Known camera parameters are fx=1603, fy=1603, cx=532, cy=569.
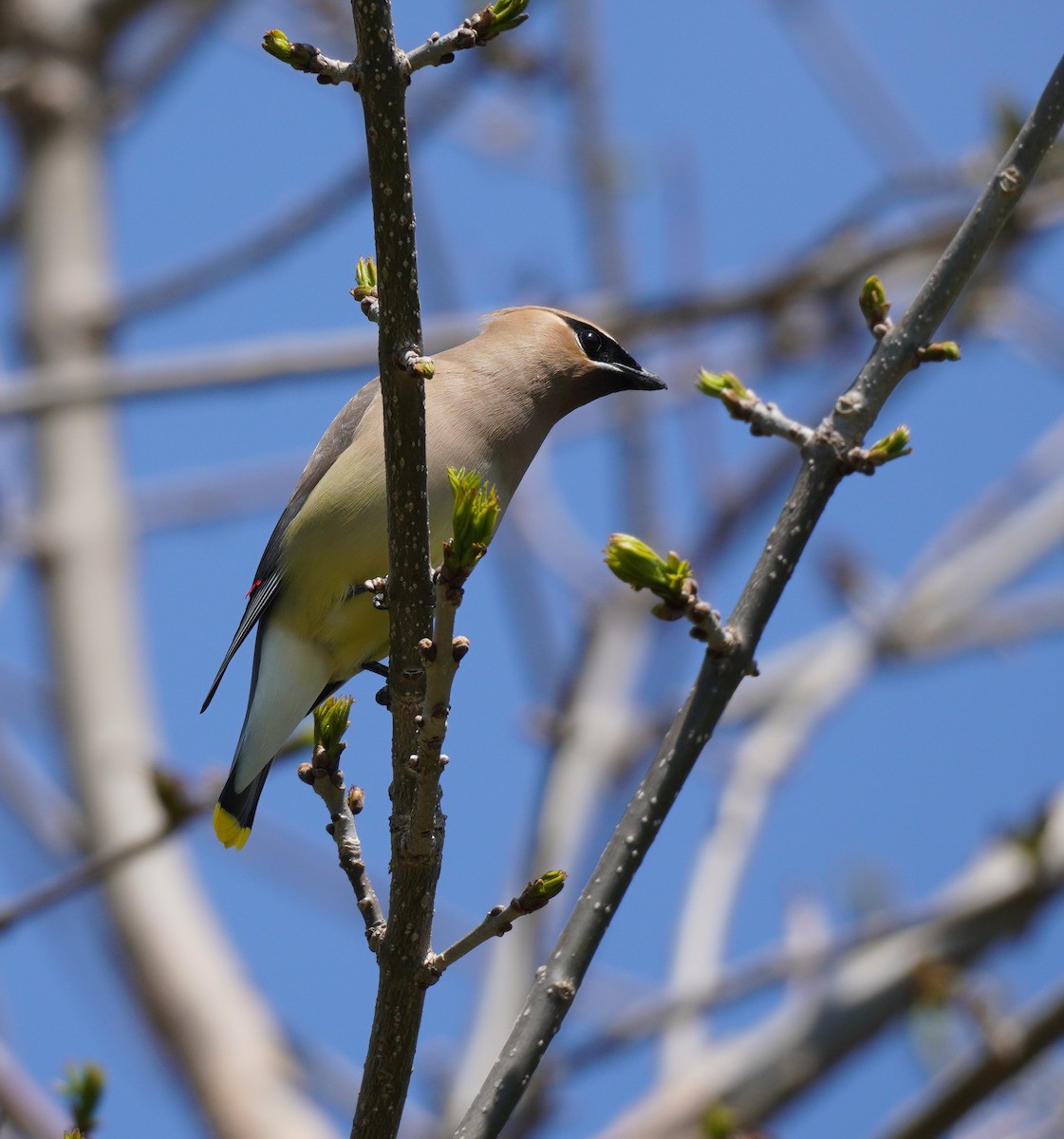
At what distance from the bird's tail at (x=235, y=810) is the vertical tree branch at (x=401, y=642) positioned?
1574 millimetres

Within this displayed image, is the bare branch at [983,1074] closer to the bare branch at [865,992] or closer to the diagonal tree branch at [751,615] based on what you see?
the bare branch at [865,992]

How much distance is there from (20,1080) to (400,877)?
2.30m

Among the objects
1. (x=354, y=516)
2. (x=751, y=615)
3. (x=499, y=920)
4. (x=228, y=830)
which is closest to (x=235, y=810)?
(x=228, y=830)

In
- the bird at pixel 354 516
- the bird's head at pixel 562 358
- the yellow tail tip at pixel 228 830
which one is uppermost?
the bird's head at pixel 562 358

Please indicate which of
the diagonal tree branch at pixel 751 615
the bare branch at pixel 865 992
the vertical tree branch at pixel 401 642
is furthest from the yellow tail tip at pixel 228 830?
the bare branch at pixel 865 992

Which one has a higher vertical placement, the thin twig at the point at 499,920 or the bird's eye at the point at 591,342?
the bird's eye at the point at 591,342

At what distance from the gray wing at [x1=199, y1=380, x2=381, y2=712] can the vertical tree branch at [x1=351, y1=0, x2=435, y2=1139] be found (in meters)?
1.55

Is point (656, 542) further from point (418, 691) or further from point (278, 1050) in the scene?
point (418, 691)

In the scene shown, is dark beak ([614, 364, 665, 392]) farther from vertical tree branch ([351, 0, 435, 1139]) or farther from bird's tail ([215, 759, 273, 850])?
vertical tree branch ([351, 0, 435, 1139])

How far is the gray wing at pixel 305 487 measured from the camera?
4238 mm

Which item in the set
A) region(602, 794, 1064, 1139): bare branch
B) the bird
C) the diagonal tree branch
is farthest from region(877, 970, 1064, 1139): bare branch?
the diagonal tree branch

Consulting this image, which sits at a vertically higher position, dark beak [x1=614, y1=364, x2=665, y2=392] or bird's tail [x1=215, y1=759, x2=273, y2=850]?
dark beak [x1=614, y1=364, x2=665, y2=392]

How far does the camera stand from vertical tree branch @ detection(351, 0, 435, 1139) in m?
2.49

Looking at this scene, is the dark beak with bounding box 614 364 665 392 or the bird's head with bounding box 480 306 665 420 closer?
the bird's head with bounding box 480 306 665 420
